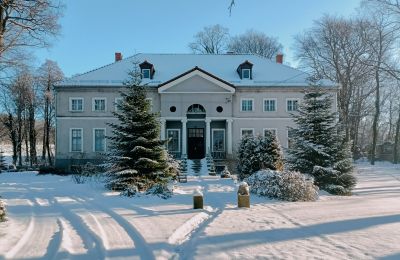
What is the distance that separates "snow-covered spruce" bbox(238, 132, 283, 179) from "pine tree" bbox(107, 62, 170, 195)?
5.74 m

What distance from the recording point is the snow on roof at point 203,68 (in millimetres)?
30656

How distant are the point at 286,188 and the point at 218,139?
17822 millimetres

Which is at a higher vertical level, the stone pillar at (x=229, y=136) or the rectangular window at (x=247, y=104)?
the rectangular window at (x=247, y=104)

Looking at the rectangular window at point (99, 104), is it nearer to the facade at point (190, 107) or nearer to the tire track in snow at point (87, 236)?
the facade at point (190, 107)

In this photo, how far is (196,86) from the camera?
29859 mm

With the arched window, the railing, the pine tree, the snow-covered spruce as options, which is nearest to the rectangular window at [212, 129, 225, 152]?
the railing

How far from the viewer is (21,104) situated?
4066 cm

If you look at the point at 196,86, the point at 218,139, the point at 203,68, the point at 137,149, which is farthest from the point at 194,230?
the point at 203,68

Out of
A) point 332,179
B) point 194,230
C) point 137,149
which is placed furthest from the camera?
point 332,179

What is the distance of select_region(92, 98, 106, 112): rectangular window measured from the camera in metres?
30.4

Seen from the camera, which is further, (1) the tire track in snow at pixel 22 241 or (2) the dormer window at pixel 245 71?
(2) the dormer window at pixel 245 71

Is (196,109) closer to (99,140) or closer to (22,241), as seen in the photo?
(99,140)

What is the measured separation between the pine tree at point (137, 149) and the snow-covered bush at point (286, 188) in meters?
4.28

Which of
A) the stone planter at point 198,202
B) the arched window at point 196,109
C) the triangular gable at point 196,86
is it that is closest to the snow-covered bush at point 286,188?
the stone planter at point 198,202
